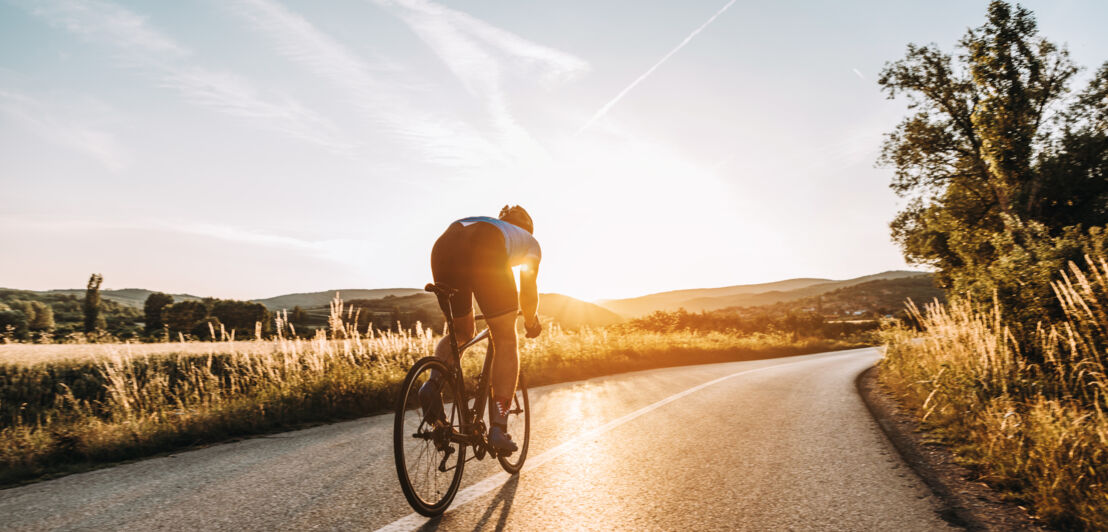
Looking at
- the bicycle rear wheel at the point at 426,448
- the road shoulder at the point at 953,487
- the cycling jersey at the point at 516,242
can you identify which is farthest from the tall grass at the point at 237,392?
the road shoulder at the point at 953,487

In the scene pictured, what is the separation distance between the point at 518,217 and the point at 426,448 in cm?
166

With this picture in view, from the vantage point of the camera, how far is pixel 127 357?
7.43m

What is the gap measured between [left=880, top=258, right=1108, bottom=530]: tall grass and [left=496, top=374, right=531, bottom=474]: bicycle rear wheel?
3.08 meters

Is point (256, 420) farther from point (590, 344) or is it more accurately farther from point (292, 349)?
point (590, 344)

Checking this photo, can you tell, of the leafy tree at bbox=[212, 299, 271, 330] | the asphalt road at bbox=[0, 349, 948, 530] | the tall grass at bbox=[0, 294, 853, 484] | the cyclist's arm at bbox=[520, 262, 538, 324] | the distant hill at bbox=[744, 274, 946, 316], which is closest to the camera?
the asphalt road at bbox=[0, 349, 948, 530]

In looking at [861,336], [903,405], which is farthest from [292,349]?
[861,336]

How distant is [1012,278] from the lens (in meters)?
8.63

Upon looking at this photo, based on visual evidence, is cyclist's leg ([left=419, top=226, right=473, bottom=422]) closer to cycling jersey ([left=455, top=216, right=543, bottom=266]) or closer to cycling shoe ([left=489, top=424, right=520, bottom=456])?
cycling jersey ([left=455, top=216, right=543, bottom=266])

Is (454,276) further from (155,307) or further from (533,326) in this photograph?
(155,307)

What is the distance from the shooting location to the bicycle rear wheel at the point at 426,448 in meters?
2.88

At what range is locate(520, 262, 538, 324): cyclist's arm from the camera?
12.3ft

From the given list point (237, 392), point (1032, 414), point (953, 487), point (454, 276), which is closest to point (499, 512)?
point (454, 276)

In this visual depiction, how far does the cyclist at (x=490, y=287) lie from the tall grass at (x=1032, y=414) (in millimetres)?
3093

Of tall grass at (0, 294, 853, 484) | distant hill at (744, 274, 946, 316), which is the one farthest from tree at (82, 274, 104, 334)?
distant hill at (744, 274, 946, 316)
